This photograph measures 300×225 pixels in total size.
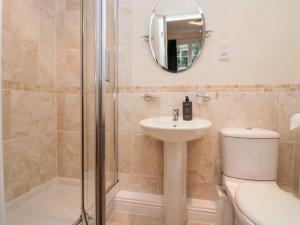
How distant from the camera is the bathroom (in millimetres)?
1317

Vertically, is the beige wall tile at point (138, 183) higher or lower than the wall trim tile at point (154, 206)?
higher

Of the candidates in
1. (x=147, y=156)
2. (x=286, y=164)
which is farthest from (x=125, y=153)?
(x=286, y=164)

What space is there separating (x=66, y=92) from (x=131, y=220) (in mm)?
1190

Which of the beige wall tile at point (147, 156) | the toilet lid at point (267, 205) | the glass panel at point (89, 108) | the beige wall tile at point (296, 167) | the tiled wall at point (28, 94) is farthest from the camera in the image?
the beige wall tile at point (147, 156)

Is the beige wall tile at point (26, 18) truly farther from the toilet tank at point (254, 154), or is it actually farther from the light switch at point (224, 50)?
the toilet tank at point (254, 154)

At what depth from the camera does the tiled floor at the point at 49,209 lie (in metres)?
1.26

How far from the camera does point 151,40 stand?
1.63 meters

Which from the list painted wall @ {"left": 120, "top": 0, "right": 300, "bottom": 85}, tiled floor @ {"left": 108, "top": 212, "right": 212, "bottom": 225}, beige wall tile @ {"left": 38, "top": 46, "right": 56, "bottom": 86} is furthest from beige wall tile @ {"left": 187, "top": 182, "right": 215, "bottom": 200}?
beige wall tile @ {"left": 38, "top": 46, "right": 56, "bottom": 86}

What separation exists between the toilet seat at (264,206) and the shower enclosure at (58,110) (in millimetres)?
659

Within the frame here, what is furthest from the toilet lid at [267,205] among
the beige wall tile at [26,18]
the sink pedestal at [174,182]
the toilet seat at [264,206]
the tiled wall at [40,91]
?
the beige wall tile at [26,18]

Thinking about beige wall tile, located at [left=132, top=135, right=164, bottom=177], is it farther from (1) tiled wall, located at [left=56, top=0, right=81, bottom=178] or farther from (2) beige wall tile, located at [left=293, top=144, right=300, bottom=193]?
(2) beige wall tile, located at [left=293, top=144, right=300, bottom=193]

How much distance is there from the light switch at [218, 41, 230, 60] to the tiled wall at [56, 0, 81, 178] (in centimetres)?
119

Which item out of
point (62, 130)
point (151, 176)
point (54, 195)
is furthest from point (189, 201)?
point (62, 130)

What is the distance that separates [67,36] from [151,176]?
1.42 metres
